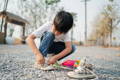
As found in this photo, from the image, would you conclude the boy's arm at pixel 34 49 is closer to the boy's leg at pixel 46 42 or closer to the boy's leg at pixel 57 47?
the boy's leg at pixel 46 42

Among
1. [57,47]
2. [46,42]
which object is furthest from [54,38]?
[57,47]

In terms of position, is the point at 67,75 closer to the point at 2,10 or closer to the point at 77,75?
the point at 77,75

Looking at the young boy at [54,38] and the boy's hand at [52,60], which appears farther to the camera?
the boy's hand at [52,60]

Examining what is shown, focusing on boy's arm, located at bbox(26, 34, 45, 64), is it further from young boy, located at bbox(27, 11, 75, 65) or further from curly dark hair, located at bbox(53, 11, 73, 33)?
curly dark hair, located at bbox(53, 11, 73, 33)

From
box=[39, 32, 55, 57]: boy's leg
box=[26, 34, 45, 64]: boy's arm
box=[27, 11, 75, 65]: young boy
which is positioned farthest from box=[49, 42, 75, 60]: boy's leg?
box=[26, 34, 45, 64]: boy's arm

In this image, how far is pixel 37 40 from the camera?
2795mm

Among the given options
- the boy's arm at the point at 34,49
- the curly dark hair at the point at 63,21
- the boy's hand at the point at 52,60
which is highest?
the curly dark hair at the point at 63,21

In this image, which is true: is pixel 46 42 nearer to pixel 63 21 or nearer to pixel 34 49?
pixel 34 49

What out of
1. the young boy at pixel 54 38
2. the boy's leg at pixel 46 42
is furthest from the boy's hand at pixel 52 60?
the boy's leg at pixel 46 42

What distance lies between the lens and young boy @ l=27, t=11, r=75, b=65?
229 cm

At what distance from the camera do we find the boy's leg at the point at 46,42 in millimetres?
2419

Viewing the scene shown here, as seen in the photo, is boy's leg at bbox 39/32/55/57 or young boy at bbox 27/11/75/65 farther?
boy's leg at bbox 39/32/55/57

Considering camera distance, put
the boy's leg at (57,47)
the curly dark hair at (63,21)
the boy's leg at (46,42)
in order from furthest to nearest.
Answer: the boy's leg at (57,47) < the boy's leg at (46,42) < the curly dark hair at (63,21)

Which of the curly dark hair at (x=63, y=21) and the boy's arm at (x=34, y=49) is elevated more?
the curly dark hair at (x=63, y=21)
